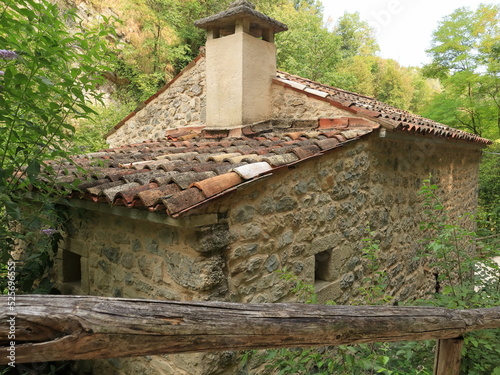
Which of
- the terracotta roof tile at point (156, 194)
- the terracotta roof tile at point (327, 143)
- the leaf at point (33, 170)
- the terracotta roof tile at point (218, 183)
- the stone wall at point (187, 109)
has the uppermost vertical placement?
the stone wall at point (187, 109)

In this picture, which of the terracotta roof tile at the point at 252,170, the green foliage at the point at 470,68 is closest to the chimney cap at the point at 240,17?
the terracotta roof tile at the point at 252,170

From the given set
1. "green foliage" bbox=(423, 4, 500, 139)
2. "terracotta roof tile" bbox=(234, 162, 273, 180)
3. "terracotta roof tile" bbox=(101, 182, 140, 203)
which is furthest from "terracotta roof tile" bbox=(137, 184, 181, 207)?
"green foliage" bbox=(423, 4, 500, 139)

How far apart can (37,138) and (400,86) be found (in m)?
22.8

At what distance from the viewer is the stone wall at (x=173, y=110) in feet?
20.2

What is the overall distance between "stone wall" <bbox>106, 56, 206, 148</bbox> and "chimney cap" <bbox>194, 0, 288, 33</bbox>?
78cm

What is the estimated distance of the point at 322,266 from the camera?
12.1 feet

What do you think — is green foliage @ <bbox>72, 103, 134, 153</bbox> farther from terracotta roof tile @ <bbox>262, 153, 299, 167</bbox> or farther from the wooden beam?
the wooden beam

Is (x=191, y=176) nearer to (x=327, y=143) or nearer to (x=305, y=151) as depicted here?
(x=305, y=151)

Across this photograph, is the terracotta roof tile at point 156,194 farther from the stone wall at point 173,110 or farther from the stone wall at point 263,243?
the stone wall at point 173,110

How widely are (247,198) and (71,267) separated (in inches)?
98.6

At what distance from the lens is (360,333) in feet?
4.74

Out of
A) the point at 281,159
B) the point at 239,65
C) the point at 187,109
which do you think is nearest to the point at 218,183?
the point at 281,159

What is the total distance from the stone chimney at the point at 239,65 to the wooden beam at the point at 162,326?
160 inches

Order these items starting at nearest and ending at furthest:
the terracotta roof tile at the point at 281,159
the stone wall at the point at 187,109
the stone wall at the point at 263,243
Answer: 1. the stone wall at the point at 263,243
2. the terracotta roof tile at the point at 281,159
3. the stone wall at the point at 187,109
